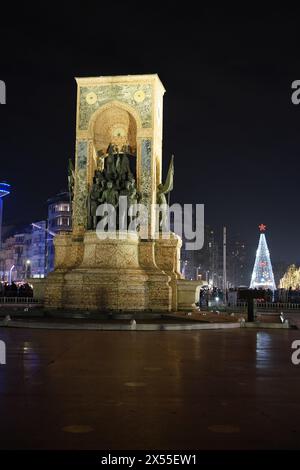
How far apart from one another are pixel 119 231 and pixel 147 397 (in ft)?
63.9

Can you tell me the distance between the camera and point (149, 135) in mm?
30688

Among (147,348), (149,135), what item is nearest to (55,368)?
(147,348)

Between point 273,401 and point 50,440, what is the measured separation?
349 cm

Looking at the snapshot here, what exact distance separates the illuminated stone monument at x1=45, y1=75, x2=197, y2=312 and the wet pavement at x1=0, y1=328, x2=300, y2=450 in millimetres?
11778

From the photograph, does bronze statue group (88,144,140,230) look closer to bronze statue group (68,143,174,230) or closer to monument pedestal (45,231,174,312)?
bronze statue group (68,143,174,230)

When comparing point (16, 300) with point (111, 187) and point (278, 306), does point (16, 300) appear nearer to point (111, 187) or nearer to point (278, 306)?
point (111, 187)

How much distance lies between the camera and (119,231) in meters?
27.7

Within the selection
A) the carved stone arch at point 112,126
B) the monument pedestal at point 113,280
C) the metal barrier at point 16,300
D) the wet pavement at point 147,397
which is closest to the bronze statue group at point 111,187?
the monument pedestal at point 113,280

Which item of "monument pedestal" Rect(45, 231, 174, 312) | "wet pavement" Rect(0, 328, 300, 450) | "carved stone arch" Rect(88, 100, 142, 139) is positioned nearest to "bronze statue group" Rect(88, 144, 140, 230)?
"monument pedestal" Rect(45, 231, 174, 312)

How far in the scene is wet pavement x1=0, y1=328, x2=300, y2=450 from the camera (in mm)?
6238

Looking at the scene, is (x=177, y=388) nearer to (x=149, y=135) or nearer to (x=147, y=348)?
(x=147, y=348)

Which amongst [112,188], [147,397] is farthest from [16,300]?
[147,397]
